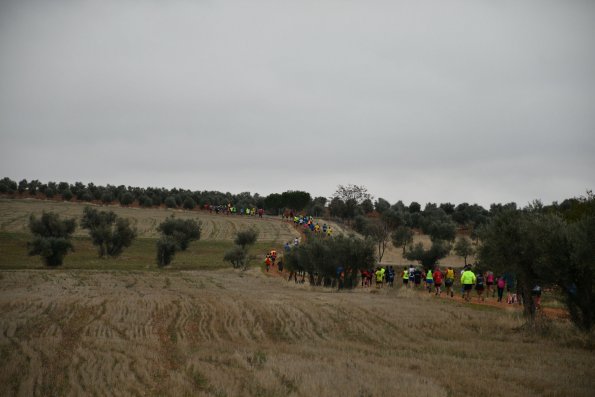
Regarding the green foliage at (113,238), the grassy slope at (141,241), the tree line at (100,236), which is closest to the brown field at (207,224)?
the grassy slope at (141,241)

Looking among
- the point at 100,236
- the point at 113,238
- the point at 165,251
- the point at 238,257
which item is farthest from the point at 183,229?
the point at 238,257

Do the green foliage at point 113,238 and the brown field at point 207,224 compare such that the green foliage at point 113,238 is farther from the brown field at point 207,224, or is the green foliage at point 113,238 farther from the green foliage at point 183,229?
the brown field at point 207,224

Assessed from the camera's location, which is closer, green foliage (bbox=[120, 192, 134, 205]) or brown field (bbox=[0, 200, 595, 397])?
brown field (bbox=[0, 200, 595, 397])

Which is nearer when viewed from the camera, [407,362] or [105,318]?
[407,362]

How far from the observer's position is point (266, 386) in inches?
415

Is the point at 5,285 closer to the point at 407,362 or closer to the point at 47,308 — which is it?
the point at 47,308

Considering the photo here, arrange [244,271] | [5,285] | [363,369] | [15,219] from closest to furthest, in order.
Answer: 1. [363,369]
2. [5,285]
3. [244,271]
4. [15,219]

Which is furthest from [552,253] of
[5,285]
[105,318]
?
[5,285]

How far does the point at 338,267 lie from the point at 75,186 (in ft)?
406

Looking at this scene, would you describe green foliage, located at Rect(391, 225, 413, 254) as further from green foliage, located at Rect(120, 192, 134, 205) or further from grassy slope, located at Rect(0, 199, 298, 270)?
green foliage, located at Rect(120, 192, 134, 205)

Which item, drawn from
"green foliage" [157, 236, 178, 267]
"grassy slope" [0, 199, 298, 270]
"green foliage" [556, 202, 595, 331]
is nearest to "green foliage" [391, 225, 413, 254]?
"grassy slope" [0, 199, 298, 270]

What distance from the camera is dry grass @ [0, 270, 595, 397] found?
10.7m

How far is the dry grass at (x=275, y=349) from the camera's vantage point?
35.0 feet

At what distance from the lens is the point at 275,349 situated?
15.0 m
